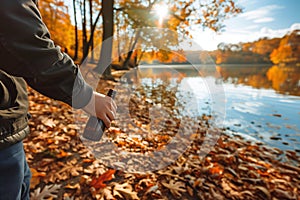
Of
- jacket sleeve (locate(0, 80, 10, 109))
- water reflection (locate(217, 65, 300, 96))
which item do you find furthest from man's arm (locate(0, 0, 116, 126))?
water reflection (locate(217, 65, 300, 96))

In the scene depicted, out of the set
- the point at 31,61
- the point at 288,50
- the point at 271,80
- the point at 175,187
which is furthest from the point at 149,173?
the point at 288,50

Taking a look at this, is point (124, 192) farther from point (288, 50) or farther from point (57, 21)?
point (288, 50)

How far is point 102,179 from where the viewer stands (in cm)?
204

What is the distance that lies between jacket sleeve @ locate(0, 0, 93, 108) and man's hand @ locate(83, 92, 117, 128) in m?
0.11

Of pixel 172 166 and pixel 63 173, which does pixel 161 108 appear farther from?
pixel 63 173

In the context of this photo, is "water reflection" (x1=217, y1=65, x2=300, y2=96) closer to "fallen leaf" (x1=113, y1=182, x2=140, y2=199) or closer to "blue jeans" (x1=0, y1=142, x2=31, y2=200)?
"fallen leaf" (x1=113, y1=182, x2=140, y2=199)

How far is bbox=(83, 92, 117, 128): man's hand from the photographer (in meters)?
0.90

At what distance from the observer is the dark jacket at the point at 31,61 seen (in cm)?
64

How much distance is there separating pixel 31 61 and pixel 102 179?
171 cm

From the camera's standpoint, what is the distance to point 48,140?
2680 mm

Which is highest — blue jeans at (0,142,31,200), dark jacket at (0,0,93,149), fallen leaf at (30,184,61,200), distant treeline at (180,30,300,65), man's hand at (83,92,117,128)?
distant treeline at (180,30,300,65)

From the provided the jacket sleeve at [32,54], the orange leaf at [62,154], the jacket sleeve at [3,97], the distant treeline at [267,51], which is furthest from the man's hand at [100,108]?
the distant treeline at [267,51]

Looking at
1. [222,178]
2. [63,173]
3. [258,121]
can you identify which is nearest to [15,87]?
[63,173]

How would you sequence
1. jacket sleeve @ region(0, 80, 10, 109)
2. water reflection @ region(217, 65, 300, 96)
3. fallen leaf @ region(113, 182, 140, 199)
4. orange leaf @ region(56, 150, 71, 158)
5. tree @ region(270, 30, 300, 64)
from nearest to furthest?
jacket sleeve @ region(0, 80, 10, 109) → fallen leaf @ region(113, 182, 140, 199) → orange leaf @ region(56, 150, 71, 158) → water reflection @ region(217, 65, 300, 96) → tree @ region(270, 30, 300, 64)
